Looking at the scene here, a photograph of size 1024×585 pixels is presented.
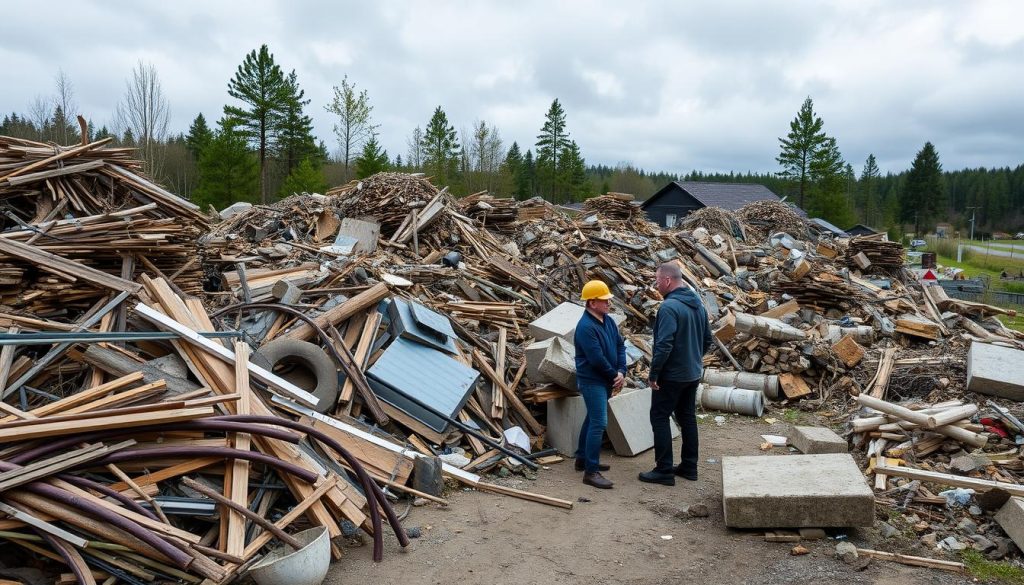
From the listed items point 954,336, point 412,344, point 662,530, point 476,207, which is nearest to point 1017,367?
point 954,336

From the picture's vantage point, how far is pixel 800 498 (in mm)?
4945

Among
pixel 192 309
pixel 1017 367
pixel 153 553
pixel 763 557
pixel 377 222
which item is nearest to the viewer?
pixel 153 553

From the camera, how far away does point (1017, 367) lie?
26.6 ft

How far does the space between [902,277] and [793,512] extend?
1473cm

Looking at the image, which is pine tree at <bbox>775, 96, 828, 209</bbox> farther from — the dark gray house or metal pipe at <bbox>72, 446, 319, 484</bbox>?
metal pipe at <bbox>72, 446, 319, 484</bbox>

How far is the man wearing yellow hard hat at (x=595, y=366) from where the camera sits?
6.24 metres

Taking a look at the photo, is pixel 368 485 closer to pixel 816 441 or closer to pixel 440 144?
pixel 816 441

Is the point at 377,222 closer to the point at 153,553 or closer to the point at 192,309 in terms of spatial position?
the point at 192,309

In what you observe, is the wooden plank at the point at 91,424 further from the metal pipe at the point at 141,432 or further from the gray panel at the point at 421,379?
the gray panel at the point at 421,379

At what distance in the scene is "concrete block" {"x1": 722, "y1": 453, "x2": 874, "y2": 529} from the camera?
16.1ft

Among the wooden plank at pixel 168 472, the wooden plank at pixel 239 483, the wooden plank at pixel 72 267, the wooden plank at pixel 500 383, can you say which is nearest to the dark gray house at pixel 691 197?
the wooden plank at pixel 500 383

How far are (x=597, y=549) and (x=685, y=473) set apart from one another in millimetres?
1803

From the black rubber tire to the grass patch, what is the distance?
5.31 m

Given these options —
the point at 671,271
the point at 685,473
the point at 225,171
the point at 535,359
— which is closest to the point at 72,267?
the point at 535,359
